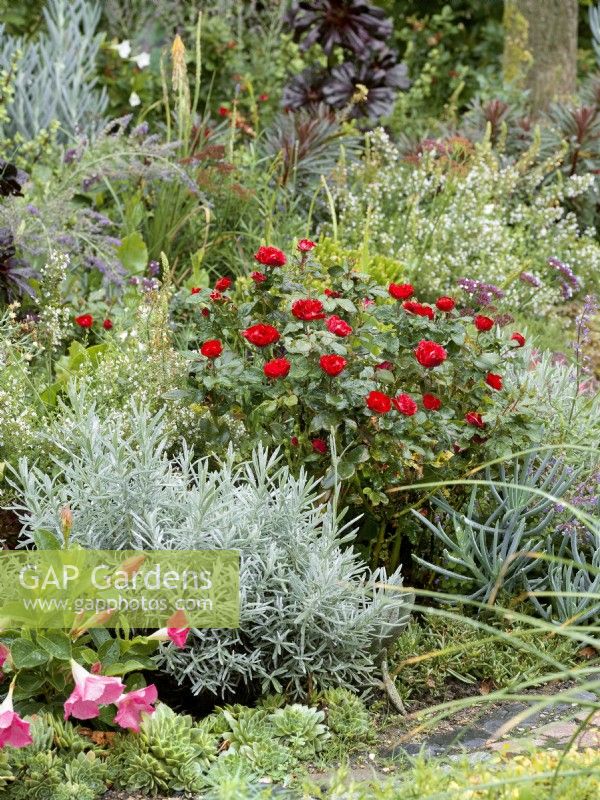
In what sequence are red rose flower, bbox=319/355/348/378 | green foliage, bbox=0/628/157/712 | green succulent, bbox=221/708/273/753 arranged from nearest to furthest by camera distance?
green foliage, bbox=0/628/157/712
green succulent, bbox=221/708/273/753
red rose flower, bbox=319/355/348/378

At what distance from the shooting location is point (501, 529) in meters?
3.56

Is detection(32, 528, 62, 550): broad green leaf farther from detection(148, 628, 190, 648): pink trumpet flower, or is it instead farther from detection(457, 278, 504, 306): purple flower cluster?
detection(457, 278, 504, 306): purple flower cluster

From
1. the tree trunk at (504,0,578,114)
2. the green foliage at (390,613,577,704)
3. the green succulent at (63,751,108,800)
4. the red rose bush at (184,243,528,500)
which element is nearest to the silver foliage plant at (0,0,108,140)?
the red rose bush at (184,243,528,500)

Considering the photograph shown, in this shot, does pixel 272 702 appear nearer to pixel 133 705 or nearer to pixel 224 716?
pixel 224 716

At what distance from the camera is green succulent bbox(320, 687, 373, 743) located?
2.93 meters

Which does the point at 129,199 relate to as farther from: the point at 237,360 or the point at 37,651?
the point at 37,651

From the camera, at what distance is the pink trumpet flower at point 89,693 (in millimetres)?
2621

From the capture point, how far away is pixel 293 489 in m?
3.10

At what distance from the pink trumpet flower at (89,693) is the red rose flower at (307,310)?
1256mm

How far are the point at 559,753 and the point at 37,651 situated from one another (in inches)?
53.6

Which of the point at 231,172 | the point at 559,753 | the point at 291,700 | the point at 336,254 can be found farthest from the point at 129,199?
the point at 559,753

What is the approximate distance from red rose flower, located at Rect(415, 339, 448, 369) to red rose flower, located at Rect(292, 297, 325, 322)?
0.33 metres

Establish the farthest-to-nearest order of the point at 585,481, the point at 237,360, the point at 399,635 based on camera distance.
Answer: the point at 585,481, the point at 237,360, the point at 399,635

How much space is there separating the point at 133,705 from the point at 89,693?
13cm
